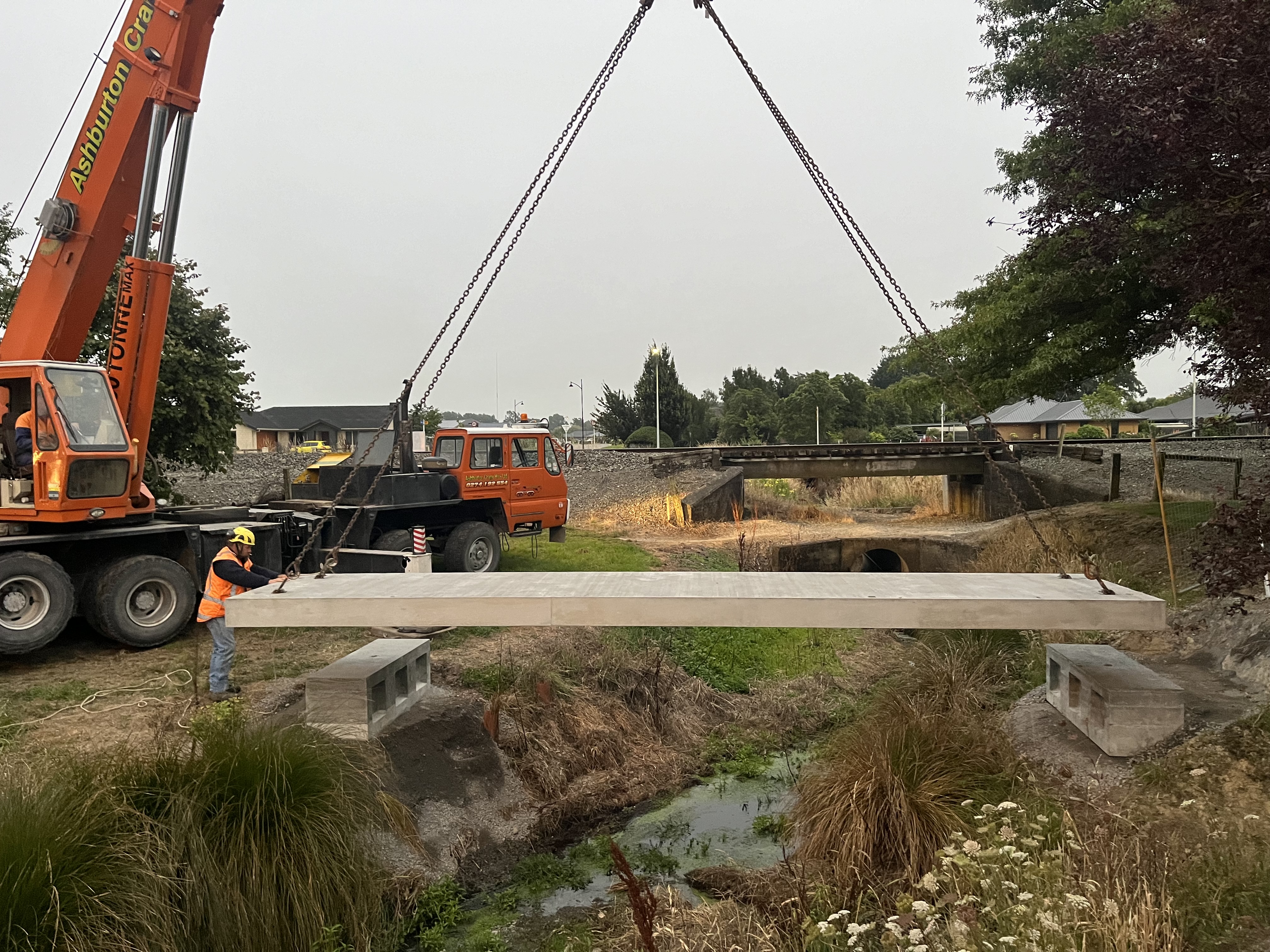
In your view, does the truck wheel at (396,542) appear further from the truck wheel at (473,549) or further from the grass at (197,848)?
the grass at (197,848)

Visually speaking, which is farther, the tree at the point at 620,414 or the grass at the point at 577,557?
the tree at the point at 620,414

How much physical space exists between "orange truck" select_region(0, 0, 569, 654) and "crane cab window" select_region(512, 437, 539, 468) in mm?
4182

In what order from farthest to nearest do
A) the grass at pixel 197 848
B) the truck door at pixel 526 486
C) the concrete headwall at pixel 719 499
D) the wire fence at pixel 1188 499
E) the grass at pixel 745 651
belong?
the concrete headwall at pixel 719 499, the truck door at pixel 526 486, the grass at pixel 745 651, the wire fence at pixel 1188 499, the grass at pixel 197 848

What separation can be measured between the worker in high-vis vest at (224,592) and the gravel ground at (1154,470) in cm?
1241

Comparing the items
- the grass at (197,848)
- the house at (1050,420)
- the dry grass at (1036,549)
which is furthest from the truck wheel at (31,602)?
the house at (1050,420)

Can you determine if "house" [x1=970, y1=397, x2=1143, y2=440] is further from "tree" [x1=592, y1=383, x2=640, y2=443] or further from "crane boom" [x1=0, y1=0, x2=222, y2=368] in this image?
"crane boom" [x1=0, y1=0, x2=222, y2=368]

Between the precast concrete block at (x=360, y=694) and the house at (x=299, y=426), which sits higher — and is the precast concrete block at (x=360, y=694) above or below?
below

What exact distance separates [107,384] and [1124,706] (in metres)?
8.94

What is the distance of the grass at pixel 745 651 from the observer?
1039 centimetres

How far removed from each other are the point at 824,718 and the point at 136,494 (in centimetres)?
762

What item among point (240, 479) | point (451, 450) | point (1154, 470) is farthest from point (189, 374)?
point (1154, 470)

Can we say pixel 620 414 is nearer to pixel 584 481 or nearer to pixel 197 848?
pixel 584 481

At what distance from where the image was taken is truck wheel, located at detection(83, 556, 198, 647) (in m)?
8.38

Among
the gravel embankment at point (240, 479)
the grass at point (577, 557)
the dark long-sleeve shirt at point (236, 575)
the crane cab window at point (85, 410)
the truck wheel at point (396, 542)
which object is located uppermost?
the crane cab window at point (85, 410)
